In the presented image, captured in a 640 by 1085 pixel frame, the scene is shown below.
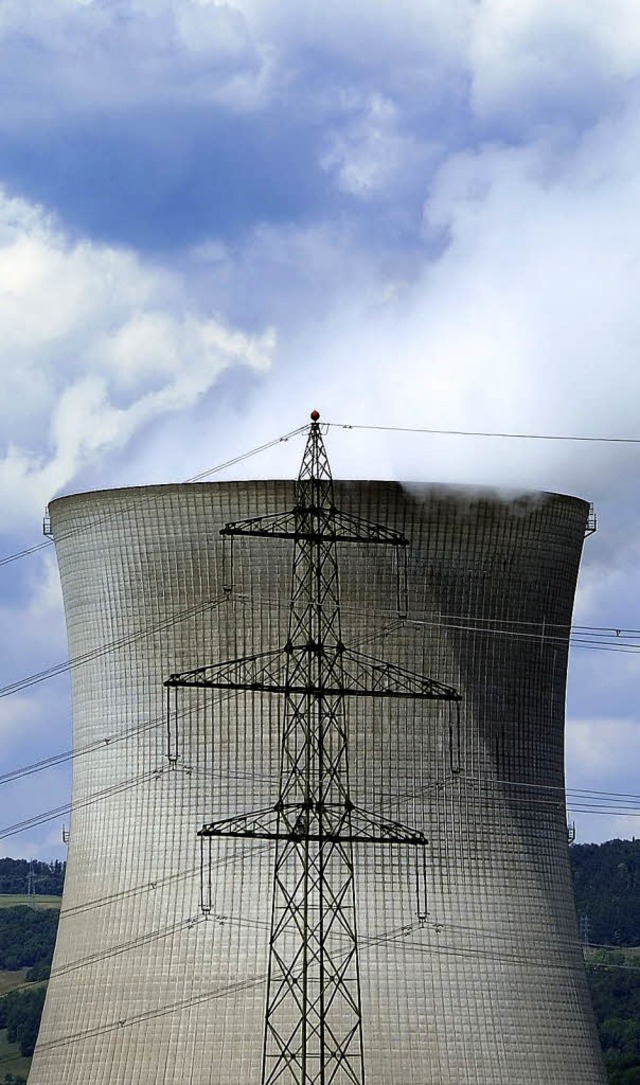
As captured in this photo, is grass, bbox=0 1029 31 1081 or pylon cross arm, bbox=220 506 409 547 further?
grass, bbox=0 1029 31 1081

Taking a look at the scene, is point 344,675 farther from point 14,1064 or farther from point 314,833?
point 14,1064

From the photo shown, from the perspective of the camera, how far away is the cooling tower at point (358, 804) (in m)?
31.3

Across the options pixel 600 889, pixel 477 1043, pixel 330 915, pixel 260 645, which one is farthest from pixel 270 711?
pixel 600 889

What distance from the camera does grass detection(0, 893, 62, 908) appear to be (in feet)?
357

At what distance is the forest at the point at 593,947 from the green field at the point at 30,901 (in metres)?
0.17

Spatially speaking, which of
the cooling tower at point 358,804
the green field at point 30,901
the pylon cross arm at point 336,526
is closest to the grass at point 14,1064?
the green field at point 30,901

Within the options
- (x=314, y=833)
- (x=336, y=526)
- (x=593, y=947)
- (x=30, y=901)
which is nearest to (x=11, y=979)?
(x=30, y=901)

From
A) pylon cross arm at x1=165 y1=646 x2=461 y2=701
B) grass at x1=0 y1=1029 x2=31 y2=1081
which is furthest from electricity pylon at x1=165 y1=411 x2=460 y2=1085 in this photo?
grass at x1=0 y1=1029 x2=31 y2=1081

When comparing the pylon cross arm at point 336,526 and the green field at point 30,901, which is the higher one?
the green field at point 30,901

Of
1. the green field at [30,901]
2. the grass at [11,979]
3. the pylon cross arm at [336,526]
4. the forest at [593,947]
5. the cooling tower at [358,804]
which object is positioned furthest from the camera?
the green field at [30,901]

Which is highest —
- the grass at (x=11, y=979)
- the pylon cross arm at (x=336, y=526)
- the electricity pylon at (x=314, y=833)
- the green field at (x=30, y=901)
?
the green field at (x=30, y=901)

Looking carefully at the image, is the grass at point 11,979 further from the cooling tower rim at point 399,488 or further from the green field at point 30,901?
the cooling tower rim at point 399,488

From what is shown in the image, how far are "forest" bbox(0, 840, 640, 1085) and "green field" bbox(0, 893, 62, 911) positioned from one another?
0.17m

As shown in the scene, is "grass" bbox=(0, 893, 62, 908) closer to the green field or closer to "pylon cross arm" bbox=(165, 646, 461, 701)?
the green field
